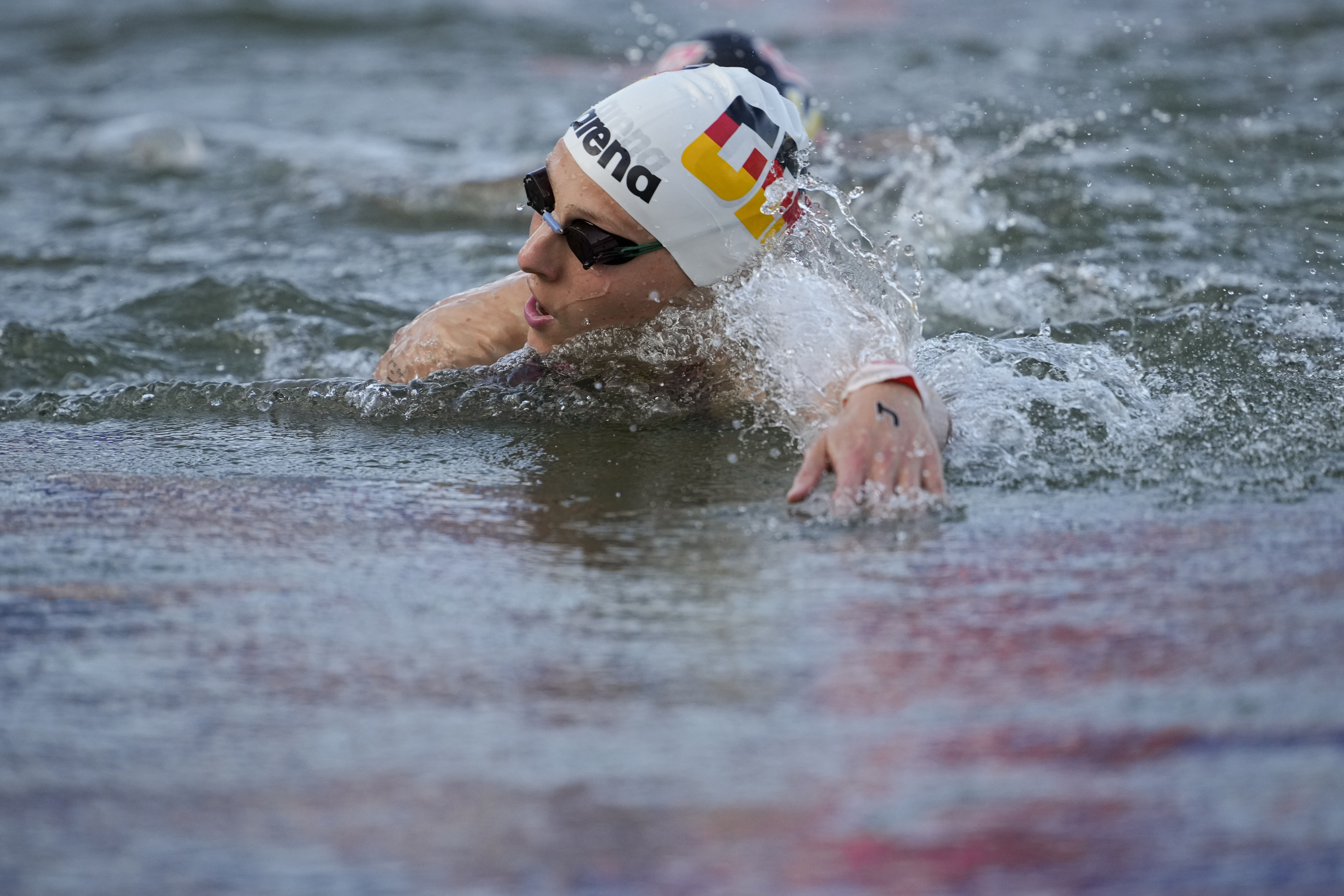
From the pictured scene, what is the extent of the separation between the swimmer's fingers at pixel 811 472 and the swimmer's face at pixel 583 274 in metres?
0.98

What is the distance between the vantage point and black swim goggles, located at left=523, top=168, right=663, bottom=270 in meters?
3.82

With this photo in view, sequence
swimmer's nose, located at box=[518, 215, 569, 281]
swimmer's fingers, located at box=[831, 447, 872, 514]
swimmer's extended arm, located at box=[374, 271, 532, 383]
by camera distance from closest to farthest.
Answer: swimmer's fingers, located at box=[831, 447, 872, 514], swimmer's nose, located at box=[518, 215, 569, 281], swimmer's extended arm, located at box=[374, 271, 532, 383]

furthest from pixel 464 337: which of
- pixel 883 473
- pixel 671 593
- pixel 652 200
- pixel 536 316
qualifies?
pixel 671 593

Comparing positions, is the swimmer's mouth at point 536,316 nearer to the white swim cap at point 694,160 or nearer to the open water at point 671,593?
the open water at point 671,593

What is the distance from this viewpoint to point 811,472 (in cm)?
305

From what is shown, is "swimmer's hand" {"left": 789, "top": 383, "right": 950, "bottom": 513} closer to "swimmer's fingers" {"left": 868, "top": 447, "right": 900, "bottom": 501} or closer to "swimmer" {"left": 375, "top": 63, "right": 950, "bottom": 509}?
"swimmer's fingers" {"left": 868, "top": 447, "right": 900, "bottom": 501}

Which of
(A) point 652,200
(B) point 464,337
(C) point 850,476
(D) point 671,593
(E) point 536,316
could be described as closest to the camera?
(D) point 671,593

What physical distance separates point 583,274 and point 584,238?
0.35 ft

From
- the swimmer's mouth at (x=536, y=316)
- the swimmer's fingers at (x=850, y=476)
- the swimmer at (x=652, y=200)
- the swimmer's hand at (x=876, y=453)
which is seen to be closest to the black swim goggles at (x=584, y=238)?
the swimmer at (x=652, y=200)

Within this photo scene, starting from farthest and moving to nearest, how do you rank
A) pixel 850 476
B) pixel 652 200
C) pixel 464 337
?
pixel 464 337, pixel 652 200, pixel 850 476

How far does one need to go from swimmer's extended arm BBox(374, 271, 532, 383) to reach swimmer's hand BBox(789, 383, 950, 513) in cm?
151

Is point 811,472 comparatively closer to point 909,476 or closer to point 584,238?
point 909,476

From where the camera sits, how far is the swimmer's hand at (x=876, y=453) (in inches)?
118

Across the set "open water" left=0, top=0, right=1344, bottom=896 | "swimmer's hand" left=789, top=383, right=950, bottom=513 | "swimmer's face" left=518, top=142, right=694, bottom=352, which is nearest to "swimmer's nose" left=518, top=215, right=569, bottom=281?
"swimmer's face" left=518, top=142, right=694, bottom=352
